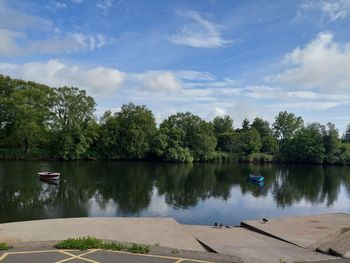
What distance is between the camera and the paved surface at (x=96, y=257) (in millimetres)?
11125

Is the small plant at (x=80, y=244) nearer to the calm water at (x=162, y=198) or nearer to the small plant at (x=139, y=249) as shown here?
the small plant at (x=139, y=249)

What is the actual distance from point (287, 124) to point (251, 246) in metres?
99.6

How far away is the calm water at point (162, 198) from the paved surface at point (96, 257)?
14.3m

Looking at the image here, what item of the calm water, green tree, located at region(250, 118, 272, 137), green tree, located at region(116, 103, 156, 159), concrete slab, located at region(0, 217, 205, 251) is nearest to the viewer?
concrete slab, located at region(0, 217, 205, 251)

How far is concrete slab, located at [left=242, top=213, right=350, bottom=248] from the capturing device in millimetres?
17531

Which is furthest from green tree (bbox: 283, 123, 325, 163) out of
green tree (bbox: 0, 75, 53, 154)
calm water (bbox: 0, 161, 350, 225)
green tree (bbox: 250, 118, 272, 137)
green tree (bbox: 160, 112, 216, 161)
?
green tree (bbox: 0, 75, 53, 154)

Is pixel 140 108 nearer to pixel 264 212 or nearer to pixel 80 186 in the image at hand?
pixel 80 186

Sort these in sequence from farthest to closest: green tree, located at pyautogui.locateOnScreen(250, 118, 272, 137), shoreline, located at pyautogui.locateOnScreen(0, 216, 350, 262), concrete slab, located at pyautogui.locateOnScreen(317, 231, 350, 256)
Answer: green tree, located at pyautogui.locateOnScreen(250, 118, 272, 137)
shoreline, located at pyautogui.locateOnScreen(0, 216, 350, 262)
concrete slab, located at pyautogui.locateOnScreen(317, 231, 350, 256)

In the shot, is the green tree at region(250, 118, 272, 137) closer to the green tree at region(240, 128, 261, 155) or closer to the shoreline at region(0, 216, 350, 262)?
the green tree at region(240, 128, 261, 155)

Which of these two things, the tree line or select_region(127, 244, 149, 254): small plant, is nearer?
select_region(127, 244, 149, 254): small plant

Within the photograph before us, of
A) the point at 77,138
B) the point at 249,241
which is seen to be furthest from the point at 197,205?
the point at 77,138

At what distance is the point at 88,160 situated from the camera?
7925 centimetres

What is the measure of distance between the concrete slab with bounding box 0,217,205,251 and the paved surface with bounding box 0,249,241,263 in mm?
2443

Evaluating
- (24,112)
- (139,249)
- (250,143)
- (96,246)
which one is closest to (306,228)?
(139,249)
